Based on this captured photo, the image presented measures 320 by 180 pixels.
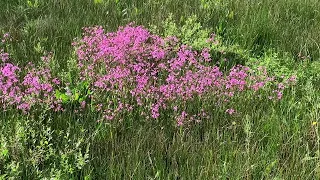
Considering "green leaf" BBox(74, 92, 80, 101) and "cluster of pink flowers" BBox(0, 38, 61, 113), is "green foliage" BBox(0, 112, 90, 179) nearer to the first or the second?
"cluster of pink flowers" BBox(0, 38, 61, 113)

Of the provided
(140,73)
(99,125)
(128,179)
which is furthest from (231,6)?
(128,179)

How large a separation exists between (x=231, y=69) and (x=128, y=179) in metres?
1.78

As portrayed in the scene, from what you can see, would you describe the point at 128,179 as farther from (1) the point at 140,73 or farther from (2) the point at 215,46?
A: (2) the point at 215,46

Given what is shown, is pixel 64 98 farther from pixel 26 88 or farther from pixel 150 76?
pixel 150 76

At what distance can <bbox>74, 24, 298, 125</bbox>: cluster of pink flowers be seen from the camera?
11.0 ft

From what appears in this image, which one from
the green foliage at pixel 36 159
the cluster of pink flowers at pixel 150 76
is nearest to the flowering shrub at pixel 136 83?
the cluster of pink flowers at pixel 150 76

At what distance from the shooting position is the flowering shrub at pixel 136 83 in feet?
10.8

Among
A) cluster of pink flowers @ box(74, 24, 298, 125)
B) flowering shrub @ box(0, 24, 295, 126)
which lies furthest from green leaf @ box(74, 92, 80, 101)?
cluster of pink flowers @ box(74, 24, 298, 125)

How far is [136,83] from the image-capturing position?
142 inches

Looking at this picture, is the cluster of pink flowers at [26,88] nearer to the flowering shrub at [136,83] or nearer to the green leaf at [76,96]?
the flowering shrub at [136,83]

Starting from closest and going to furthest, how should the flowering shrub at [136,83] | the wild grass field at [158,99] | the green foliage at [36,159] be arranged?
the green foliage at [36,159] → the wild grass field at [158,99] → the flowering shrub at [136,83]

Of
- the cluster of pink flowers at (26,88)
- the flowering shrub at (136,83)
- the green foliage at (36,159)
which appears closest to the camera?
the green foliage at (36,159)

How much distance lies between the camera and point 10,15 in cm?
528

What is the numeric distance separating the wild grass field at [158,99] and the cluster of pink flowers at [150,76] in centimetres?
2
